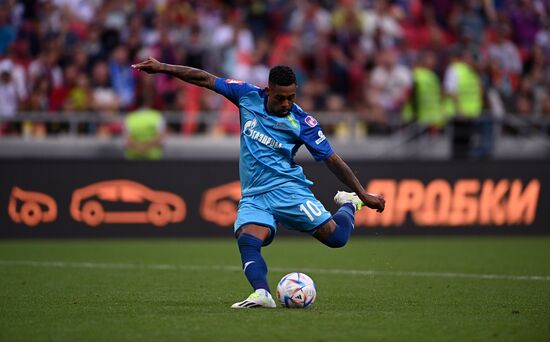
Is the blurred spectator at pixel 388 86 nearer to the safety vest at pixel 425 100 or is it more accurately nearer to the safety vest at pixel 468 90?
the safety vest at pixel 425 100

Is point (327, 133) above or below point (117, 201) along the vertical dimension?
above

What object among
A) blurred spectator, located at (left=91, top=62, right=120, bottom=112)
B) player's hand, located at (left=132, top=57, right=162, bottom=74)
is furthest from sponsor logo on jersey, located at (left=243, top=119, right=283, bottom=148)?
blurred spectator, located at (left=91, top=62, right=120, bottom=112)

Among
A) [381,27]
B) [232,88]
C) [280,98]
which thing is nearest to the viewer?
[280,98]

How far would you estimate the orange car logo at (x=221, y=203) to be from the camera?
1844 centimetres

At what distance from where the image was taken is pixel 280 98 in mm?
9328

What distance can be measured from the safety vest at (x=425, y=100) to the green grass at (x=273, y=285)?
4082 millimetres

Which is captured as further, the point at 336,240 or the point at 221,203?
the point at 221,203

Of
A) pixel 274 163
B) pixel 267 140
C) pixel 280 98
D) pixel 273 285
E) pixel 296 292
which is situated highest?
pixel 280 98

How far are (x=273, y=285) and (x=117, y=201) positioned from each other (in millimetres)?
7150

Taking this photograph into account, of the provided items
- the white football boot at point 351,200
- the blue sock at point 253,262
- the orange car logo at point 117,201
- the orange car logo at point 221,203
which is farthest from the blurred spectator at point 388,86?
the blue sock at point 253,262

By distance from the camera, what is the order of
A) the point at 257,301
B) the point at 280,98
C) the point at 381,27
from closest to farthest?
the point at 257,301, the point at 280,98, the point at 381,27

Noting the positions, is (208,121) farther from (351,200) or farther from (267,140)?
(267,140)

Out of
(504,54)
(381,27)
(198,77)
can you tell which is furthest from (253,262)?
(504,54)

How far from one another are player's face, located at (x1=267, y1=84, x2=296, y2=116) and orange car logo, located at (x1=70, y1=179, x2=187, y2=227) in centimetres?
891
